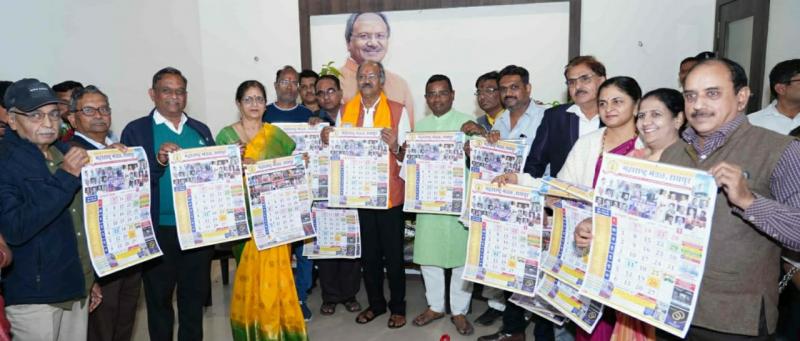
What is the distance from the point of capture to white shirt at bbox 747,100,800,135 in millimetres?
3217

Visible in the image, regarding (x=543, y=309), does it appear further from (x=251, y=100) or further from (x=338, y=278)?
(x=251, y=100)

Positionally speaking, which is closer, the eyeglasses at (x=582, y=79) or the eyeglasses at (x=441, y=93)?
the eyeglasses at (x=582, y=79)

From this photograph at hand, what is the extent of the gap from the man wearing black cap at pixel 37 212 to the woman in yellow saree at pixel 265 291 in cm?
98

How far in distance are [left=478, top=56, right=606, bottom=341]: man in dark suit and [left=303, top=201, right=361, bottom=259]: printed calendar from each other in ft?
4.52

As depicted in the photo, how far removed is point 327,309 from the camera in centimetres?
402

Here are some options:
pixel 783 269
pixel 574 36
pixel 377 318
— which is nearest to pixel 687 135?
pixel 783 269

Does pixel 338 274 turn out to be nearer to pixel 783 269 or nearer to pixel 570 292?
pixel 570 292

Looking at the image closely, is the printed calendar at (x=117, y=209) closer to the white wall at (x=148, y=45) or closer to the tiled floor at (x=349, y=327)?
the tiled floor at (x=349, y=327)

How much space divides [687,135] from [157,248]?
2503mm

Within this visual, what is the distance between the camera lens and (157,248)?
257cm

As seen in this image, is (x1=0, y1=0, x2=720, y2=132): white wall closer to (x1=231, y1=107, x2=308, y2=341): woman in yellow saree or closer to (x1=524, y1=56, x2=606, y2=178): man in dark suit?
(x1=231, y1=107, x2=308, y2=341): woman in yellow saree

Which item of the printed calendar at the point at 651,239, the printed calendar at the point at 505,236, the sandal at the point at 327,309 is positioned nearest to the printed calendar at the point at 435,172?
the printed calendar at the point at 505,236

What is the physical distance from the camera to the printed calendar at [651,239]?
1516 millimetres

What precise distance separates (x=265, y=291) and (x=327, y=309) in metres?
1.12
